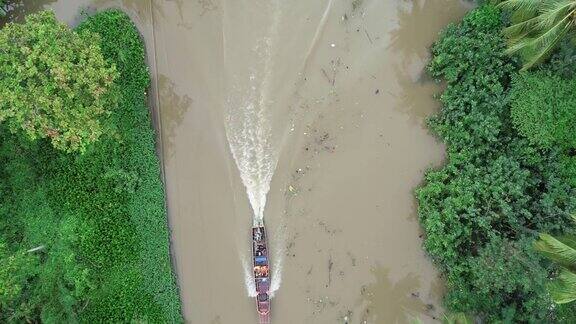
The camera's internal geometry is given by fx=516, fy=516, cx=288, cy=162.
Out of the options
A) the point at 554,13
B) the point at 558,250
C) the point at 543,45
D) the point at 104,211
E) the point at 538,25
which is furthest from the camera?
the point at 104,211

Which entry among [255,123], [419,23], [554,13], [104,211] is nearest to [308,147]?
[255,123]

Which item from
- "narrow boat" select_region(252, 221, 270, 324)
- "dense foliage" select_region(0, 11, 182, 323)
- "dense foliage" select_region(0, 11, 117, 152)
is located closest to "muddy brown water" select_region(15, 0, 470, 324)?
"narrow boat" select_region(252, 221, 270, 324)

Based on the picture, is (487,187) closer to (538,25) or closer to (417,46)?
(538,25)

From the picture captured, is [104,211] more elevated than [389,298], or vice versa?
[104,211]

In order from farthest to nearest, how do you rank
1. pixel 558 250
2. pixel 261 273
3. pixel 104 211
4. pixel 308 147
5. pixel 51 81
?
1. pixel 308 147
2. pixel 261 273
3. pixel 104 211
4. pixel 51 81
5. pixel 558 250

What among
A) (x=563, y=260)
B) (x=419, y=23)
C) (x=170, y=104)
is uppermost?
(x=419, y=23)

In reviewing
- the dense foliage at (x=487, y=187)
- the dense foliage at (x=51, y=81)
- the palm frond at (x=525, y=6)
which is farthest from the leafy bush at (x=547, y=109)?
the dense foliage at (x=51, y=81)
